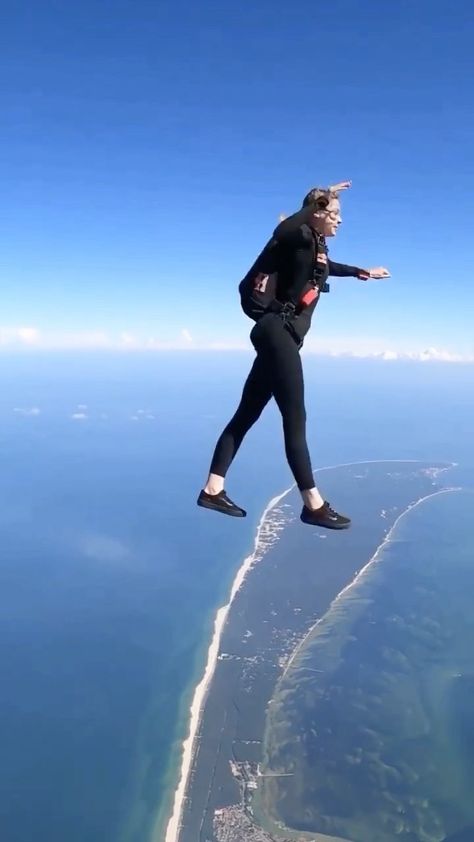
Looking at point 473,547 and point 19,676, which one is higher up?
point 473,547

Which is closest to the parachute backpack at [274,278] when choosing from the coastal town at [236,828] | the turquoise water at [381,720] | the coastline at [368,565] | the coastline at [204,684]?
the coastline at [204,684]

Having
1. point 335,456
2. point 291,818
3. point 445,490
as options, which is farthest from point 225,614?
point 335,456

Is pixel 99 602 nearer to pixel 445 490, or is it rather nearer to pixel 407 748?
pixel 407 748

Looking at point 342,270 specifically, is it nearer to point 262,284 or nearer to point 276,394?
point 262,284

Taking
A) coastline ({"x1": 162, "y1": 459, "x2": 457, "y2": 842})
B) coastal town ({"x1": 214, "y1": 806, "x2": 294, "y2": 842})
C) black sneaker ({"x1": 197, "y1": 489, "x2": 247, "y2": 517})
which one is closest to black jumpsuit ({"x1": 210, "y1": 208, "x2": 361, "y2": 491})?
black sneaker ({"x1": 197, "y1": 489, "x2": 247, "y2": 517})

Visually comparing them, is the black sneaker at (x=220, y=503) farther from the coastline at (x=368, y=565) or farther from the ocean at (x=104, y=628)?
the coastline at (x=368, y=565)

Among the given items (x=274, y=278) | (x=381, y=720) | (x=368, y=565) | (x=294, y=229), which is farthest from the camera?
(x=368, y=565)

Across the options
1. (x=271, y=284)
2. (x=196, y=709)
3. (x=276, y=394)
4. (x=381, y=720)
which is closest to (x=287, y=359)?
(x=276, y=394)
